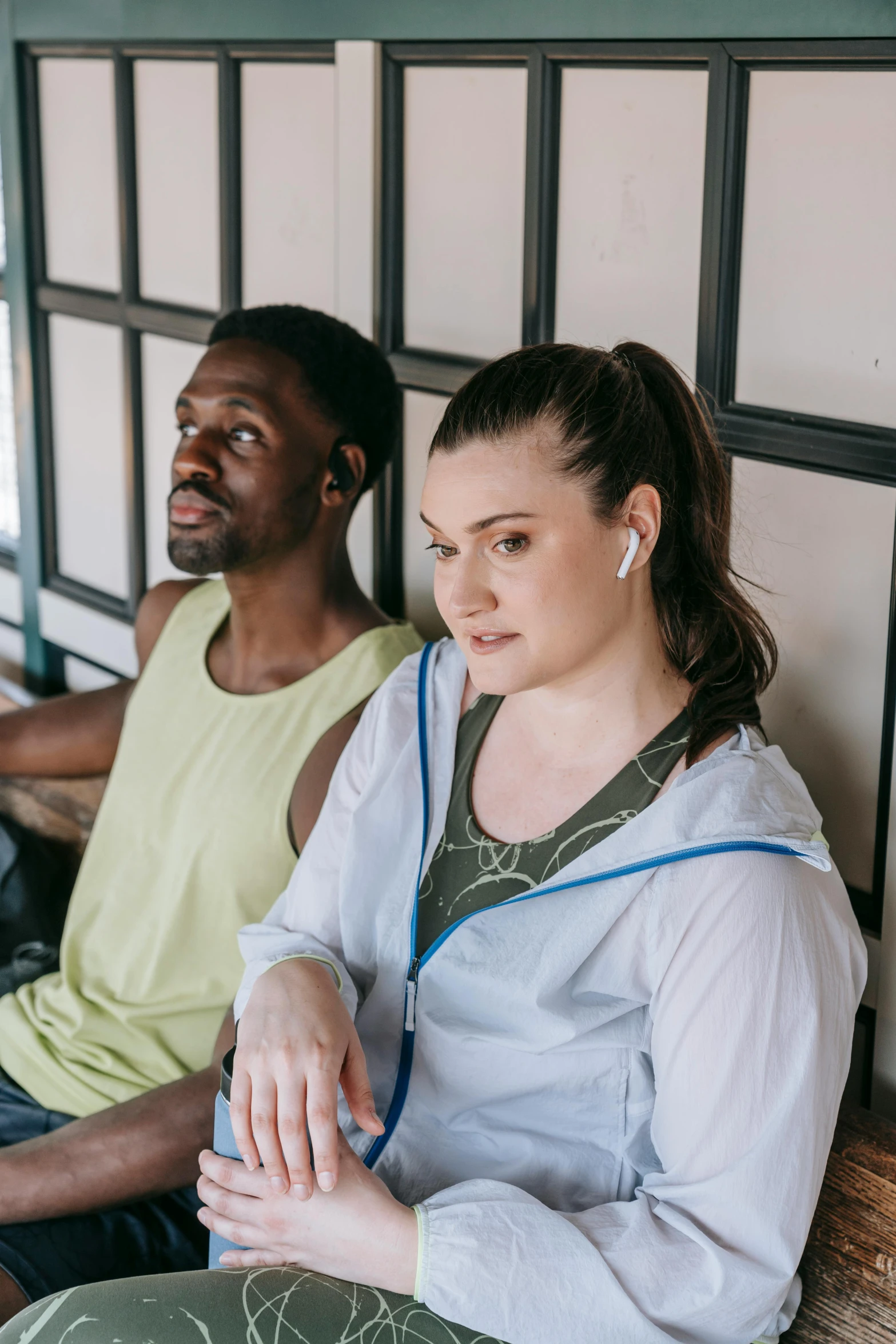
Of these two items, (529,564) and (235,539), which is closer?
(529,564)

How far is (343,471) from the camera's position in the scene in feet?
6.24

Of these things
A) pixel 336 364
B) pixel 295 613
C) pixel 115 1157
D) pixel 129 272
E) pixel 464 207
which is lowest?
pixel 115 1157

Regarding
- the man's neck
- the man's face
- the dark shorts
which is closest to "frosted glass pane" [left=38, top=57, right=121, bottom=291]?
the man's face

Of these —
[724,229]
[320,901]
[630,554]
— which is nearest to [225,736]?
[320,901]

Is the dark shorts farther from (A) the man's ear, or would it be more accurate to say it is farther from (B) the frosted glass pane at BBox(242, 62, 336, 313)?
(B) the frosted glass pane at BBox(242, 62, 336, 313)

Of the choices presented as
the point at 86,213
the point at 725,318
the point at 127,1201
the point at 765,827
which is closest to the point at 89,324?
the point at 86,213

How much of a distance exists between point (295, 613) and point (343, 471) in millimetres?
206

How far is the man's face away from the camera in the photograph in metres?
1.85

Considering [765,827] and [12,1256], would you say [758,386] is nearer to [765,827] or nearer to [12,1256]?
[765,827]

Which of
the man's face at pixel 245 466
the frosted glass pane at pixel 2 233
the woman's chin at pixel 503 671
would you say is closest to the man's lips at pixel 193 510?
the man's face at pixel 245 466

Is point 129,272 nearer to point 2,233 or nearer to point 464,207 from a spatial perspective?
point 2,233

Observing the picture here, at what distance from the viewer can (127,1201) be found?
163 centimetres

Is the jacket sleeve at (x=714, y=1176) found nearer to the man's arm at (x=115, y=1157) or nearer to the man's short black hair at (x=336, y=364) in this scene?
the man's arm at (x=115, y=1157)

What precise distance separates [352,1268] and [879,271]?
43.9 inches
